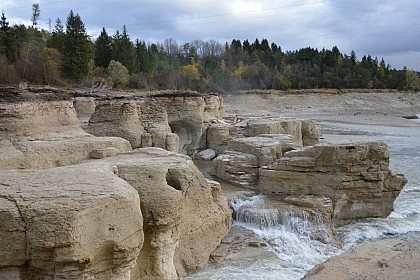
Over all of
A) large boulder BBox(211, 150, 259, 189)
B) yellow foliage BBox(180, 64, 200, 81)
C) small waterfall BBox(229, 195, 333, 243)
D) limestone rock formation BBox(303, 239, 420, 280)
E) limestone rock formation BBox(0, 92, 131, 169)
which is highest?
yellow foliage BBox(180, 64, 200, 81)

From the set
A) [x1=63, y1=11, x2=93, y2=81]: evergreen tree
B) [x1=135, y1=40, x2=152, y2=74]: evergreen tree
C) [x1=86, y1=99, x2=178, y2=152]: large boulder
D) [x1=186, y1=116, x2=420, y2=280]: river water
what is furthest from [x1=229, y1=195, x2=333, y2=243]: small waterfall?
[x1=135, y1=40, x2=152, y2=74]: evergreen tree

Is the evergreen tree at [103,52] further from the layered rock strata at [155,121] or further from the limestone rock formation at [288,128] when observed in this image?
the limestone rock formation at [288,128]

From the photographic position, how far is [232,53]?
8050 centimetres

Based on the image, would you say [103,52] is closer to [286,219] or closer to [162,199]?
[286,219]

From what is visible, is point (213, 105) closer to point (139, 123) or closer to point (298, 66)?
point (139, 123)

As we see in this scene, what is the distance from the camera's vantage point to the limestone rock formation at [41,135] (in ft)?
27.9

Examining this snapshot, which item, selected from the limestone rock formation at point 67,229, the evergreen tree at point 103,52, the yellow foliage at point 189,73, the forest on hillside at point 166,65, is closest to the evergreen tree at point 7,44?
the forest on hillside at point 166,65

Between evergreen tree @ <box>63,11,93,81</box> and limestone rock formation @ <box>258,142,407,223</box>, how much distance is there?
25.7 m

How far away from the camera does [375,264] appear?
18.9 ft

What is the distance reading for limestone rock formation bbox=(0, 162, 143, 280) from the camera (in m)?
5.38

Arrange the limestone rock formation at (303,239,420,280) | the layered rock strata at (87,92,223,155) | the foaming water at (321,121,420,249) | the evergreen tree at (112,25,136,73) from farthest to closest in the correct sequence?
the evergreen tree at (112,25,136,73) → the layered rock strata at (87,92,223,155) → the foaming water at (321,121,420,249) → the limestone rock formation at (303,239,420,280)

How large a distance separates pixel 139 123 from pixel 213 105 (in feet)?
37.3

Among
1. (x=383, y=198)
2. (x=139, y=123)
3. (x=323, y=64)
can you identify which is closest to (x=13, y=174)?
(x=139, y=123)

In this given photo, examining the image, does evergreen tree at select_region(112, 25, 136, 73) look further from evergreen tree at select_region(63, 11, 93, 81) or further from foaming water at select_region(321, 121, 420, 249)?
foaming water at select_region(321, 121, 420, 249)
